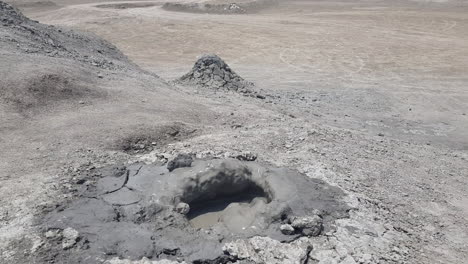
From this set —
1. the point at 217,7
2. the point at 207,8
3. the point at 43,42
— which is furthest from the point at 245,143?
the point at 217,7

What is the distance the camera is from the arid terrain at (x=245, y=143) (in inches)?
207

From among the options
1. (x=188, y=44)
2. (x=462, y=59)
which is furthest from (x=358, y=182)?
(x=188, y=44)

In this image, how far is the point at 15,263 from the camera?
478cm

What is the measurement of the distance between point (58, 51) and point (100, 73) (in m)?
1.94

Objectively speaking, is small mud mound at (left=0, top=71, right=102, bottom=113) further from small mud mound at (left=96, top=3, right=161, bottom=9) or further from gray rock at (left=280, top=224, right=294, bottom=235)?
small mud mound at (left=96, top=3, right=161, bottom=9)

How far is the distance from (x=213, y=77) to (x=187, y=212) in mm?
7494

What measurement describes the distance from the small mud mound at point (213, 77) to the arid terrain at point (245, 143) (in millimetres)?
89

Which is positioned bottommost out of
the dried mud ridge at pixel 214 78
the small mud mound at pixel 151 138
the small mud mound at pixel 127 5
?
the small mud mound at pixel 151 138

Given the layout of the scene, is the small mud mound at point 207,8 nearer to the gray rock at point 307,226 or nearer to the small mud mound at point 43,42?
the small mud mound at point 43,42

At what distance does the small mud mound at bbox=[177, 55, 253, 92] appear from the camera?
1263 cm

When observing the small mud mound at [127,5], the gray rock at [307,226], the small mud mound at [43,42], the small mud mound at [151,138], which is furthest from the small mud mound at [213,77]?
the small mud mound at [127,5]

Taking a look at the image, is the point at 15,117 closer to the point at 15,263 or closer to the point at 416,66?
the point at 15,263

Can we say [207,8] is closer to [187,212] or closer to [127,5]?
[127,5]

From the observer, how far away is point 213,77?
42.0 feet
